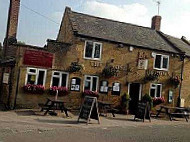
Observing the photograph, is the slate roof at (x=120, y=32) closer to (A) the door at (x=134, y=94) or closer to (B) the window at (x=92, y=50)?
(B) the window at (x=92, y=50)

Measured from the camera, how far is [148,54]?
21688mm

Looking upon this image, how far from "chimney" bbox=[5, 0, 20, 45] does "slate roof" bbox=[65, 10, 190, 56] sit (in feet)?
12.2

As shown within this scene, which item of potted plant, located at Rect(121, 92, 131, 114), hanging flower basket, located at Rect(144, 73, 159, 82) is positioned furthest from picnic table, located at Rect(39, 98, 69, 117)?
hanging flower basket, located at Rect(144, 73, 159, 82)

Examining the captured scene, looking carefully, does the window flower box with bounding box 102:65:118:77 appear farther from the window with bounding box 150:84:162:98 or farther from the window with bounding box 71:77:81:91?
the window with bounding box 150:84:162:98

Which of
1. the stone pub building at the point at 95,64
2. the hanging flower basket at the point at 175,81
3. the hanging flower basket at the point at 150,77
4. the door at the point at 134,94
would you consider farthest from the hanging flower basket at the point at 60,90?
the hanging flower basket at the point at 175,81

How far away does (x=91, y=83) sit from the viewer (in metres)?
19.5

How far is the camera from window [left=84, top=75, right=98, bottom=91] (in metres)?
19.4

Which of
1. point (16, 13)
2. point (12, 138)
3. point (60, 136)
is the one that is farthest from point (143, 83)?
point (12, 138)

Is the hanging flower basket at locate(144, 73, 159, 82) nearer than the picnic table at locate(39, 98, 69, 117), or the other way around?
the picnic table at locate(39, 98, 69, 117)

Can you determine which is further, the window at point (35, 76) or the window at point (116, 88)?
the window at point (116, 88)

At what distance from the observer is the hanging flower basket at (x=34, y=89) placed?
56.4 ft

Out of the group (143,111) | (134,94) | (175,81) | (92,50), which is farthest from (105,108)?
(175,81)

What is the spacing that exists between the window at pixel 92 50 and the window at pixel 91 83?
1326mm

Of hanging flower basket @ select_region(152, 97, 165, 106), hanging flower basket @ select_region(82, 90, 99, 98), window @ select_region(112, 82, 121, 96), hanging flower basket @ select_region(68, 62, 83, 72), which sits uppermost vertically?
hanging flower basket @ select_region(68, 62, 83, 72)
